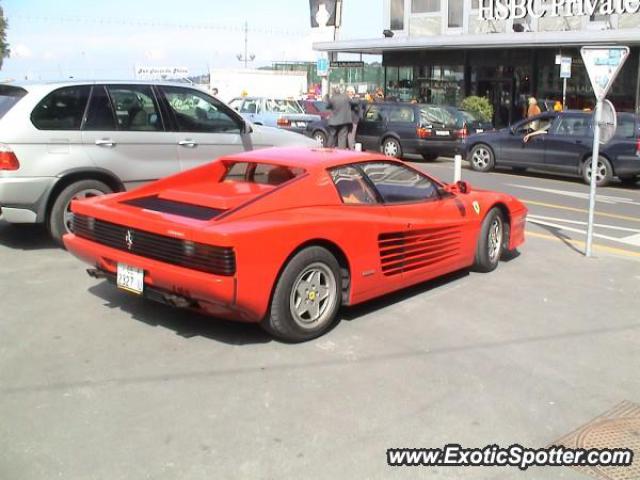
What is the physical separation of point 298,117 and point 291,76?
1962 centimetres

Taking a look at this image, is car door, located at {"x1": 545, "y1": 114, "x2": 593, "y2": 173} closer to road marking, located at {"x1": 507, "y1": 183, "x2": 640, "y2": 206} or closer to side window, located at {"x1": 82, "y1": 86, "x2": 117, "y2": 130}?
road marking, located at {"x1": 507, "y1": 183, "x2": 640, "y2": 206}

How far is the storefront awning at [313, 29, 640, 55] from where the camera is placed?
22.0 metres

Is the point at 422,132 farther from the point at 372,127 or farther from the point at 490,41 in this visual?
the point at 490,41

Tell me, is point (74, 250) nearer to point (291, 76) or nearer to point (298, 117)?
point (298, 117)

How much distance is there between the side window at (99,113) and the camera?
7562 mm

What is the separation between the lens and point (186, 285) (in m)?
4.48

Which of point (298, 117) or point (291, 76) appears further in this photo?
point (291, 76)

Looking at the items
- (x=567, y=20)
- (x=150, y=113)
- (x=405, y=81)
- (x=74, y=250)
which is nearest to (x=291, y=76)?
(x=405, y=81)

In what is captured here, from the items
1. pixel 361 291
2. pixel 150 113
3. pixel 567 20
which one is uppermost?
pixel 567 20

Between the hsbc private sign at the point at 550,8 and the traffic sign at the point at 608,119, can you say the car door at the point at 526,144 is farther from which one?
the hsbc private sign at the point at 550,8

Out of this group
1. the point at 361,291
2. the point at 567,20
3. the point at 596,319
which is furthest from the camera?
the point at 567,20

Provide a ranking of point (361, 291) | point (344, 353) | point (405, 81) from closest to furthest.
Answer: point (344, 353), point (361, 291), point (405, 81)

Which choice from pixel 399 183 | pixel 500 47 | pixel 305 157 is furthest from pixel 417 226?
pixel 500 47

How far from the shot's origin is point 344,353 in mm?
4738
